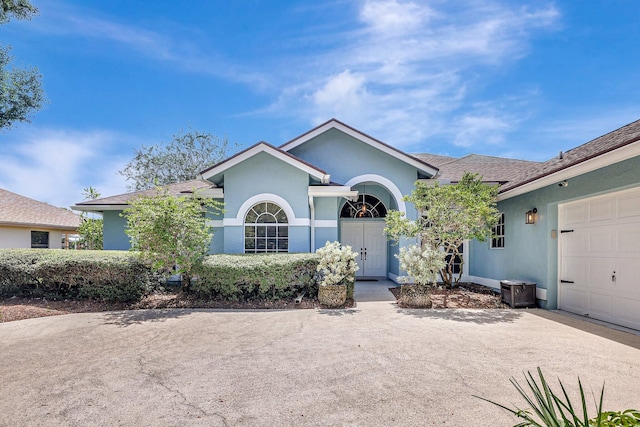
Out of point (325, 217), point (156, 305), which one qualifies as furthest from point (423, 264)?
point (156, 305)

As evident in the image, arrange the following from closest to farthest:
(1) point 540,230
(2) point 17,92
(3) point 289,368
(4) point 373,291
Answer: (3) point 289,368 → (1) point 540,230 → (2) point 17,92 → (4) point 373,291

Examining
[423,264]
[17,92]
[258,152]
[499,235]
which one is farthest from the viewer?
[499,235]

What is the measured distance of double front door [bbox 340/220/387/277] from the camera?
51.6 feet

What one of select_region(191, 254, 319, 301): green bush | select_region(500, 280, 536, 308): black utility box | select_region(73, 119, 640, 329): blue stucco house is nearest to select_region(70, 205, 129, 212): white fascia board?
select_region(73, 119, 640, 329): blue stucco house

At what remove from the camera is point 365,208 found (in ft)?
51.5

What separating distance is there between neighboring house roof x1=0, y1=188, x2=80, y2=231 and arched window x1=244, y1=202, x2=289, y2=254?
14.2m

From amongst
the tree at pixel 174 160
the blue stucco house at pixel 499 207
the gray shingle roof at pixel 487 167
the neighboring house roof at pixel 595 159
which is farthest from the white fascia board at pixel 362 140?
the tree at pixel 174 160

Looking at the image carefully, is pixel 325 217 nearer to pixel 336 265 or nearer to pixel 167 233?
pixel 336 265

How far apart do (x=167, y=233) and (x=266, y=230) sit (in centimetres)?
342

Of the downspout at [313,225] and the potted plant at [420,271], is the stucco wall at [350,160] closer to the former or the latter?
the downspout at [313,225]

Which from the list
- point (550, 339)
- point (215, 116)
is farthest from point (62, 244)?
point (550, 339)

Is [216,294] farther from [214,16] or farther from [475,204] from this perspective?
[214,16]

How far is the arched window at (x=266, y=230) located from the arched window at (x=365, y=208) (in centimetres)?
429

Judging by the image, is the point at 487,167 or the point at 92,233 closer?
the point at 487,167
